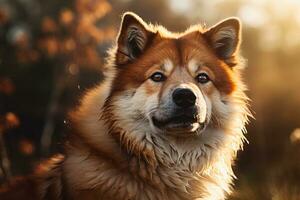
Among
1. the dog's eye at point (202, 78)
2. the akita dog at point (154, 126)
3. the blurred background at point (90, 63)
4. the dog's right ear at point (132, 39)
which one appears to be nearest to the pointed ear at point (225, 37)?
the akita dog at point (154, 126)

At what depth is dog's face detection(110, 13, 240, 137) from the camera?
17.9 feet

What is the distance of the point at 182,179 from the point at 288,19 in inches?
743

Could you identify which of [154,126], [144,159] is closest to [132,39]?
[154,126]

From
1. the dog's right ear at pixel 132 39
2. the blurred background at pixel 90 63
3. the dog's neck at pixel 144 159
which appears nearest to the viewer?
the dog's neck at pixel 144 159

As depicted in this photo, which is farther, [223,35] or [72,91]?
[72,91]

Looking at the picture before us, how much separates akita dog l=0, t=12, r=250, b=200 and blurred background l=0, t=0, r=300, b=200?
190 inches

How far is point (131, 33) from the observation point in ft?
18.9

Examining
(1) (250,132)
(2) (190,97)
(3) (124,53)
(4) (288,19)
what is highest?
(4) (288,19)

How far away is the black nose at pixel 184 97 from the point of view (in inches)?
211

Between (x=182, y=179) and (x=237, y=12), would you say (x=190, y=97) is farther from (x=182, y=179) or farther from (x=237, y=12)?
(x=237, y=12)

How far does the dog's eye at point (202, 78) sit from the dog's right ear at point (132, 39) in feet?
1.86

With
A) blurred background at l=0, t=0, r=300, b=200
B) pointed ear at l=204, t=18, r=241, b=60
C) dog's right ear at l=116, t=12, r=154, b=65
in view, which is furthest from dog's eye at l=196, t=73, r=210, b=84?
blurred background at l=0, t=0, r=300, b=200

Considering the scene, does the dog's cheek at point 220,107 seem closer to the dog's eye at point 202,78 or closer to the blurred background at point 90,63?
the dog's eye at point 202,78

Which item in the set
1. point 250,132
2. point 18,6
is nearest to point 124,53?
point 250,132
